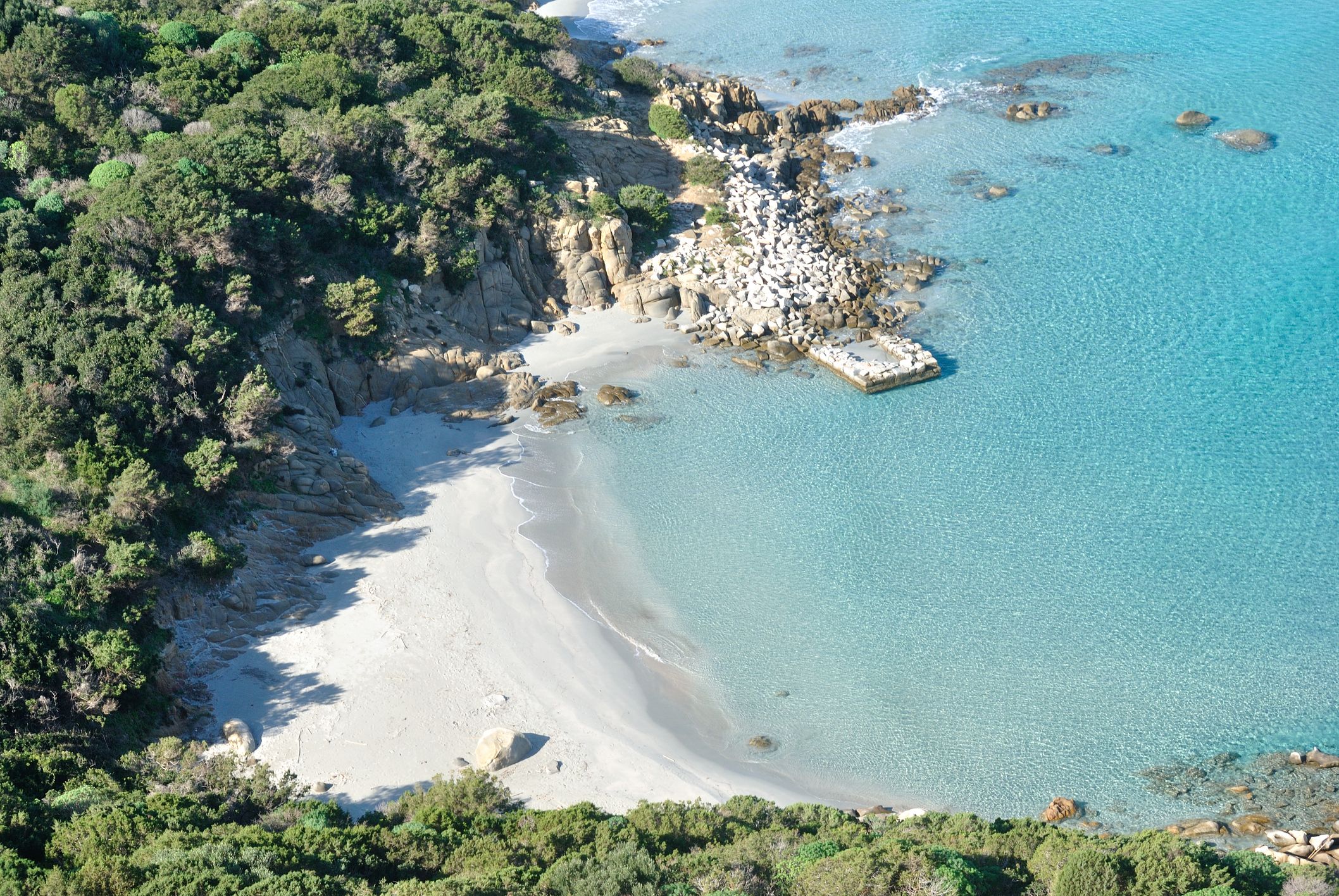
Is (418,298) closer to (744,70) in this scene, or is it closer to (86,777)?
(86,777)

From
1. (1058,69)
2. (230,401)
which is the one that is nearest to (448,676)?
(230,401)

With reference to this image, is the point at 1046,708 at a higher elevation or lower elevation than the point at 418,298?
lower

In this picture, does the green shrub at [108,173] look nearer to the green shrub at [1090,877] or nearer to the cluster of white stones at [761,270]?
the cluster of white stones at [761,270]

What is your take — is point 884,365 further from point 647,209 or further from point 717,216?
point 647,209

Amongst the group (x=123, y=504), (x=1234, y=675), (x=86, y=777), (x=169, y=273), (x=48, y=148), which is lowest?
(x=1234, y=675)

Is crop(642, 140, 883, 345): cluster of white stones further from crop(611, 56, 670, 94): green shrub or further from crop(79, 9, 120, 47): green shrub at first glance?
crop(79, 9, 120, 47): green shrub


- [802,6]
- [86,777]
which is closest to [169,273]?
[86,777]
